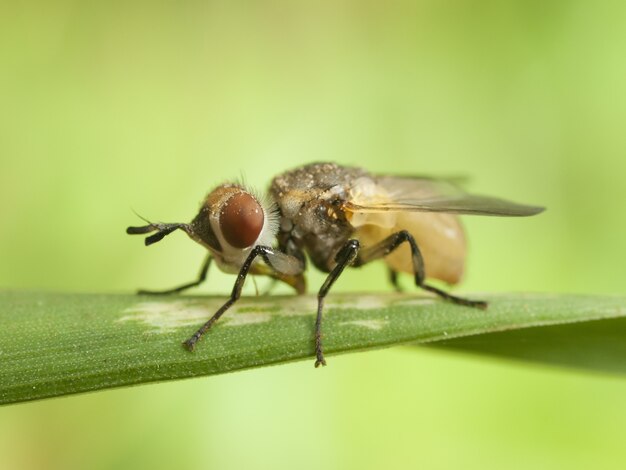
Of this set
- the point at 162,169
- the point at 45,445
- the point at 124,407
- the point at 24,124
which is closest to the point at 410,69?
the point at 162,169

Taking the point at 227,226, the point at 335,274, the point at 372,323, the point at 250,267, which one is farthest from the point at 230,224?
the point at 372,323

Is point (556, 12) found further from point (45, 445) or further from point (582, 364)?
point (45, 445)

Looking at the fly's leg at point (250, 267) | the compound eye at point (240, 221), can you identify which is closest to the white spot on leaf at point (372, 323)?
the fly's leg at point (250, 267)

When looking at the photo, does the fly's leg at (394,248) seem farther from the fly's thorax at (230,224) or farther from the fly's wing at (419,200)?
the fly's thorax at (230,224)

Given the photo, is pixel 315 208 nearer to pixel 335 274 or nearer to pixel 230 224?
pixel 335 274

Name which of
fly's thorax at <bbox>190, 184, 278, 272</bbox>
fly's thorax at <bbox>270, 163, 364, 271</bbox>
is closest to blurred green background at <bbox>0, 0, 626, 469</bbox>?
fly's thorax at <bbox>270, 163, 364, 271</bbox>

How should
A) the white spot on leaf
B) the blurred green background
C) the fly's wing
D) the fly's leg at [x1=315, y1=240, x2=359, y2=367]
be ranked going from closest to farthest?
1. the white spot on leaf
2. the fly's leg at [x1=315, y1=240, x2=359, y2=367]
3. the fly's wing
4. the blurred green background

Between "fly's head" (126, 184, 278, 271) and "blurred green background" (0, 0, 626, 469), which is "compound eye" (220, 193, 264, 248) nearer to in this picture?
"fly's head" (126, 184, 278, 271)
